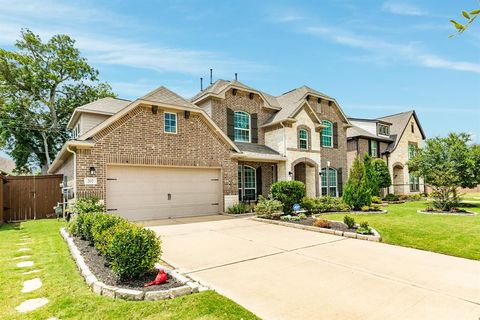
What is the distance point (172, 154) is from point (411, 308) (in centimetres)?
1068

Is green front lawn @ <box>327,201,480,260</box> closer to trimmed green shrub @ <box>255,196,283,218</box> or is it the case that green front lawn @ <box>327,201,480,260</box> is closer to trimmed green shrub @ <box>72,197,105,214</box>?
trimmed green shrub @ <box>255,196,283,218</box>

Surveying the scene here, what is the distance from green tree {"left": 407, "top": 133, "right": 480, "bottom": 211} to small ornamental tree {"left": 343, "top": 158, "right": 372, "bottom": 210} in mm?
3486

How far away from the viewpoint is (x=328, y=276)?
5172mm

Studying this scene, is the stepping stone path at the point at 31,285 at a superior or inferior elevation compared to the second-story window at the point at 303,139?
inferior

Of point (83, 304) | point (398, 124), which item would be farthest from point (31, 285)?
point (398, 124)

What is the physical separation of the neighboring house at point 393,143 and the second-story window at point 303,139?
278 inches

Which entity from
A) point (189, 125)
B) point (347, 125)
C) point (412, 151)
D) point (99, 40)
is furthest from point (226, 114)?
point (412, 151)

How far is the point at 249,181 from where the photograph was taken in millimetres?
17250

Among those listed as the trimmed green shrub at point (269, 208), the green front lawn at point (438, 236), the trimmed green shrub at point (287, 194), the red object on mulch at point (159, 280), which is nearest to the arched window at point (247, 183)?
the trimmed green shrub at point (287, 194)

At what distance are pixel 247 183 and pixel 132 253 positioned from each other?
12717mm

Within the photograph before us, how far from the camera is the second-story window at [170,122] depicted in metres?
12.9

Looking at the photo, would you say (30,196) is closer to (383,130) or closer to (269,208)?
(269,208)

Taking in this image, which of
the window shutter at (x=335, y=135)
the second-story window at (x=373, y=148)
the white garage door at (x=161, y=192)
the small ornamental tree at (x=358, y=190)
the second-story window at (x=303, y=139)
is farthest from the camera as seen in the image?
the second-story window at (x=373, y=148)

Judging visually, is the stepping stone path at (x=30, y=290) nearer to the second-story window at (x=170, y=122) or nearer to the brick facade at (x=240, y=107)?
the second-story window at (x=170, y=122)
